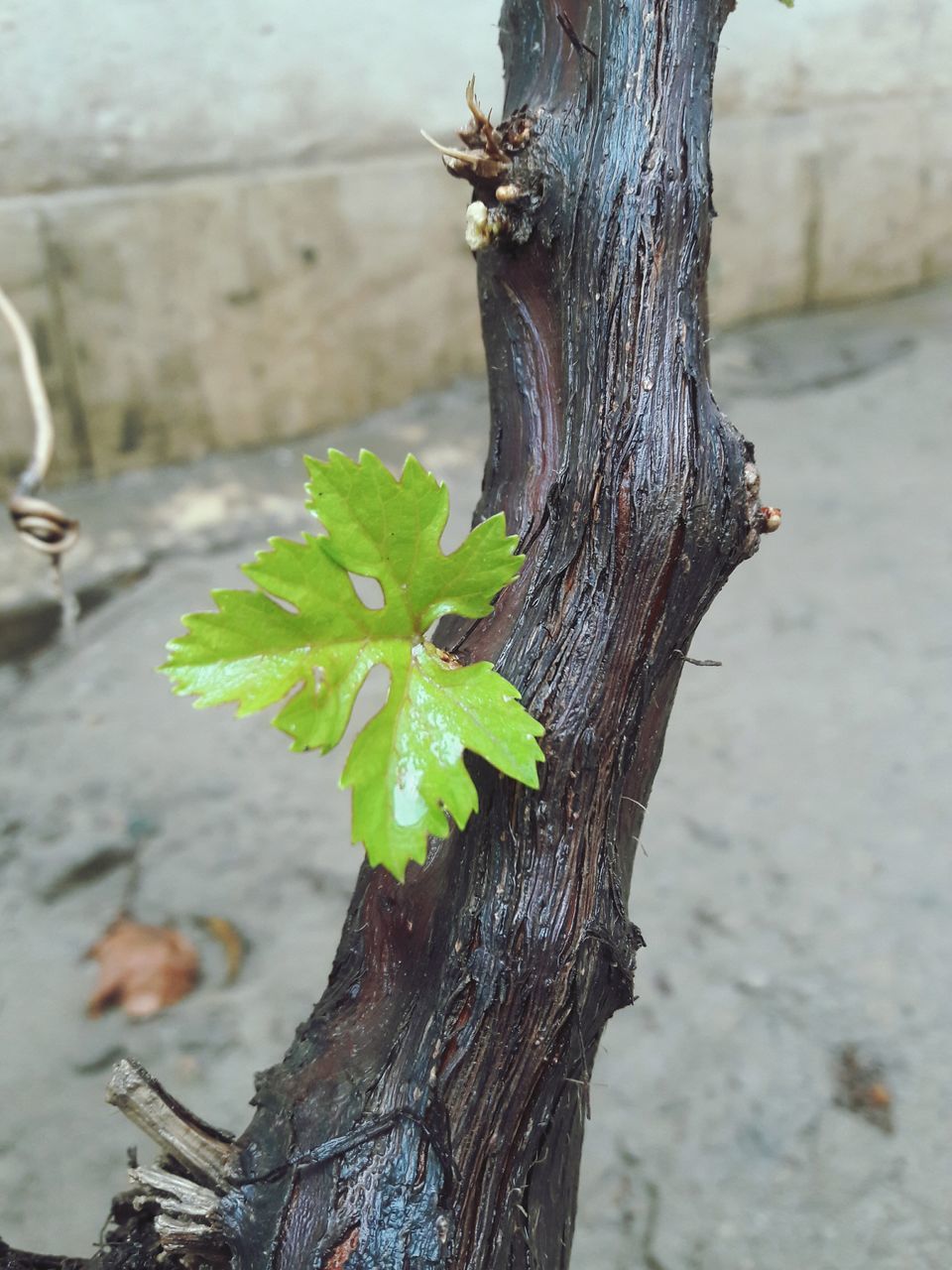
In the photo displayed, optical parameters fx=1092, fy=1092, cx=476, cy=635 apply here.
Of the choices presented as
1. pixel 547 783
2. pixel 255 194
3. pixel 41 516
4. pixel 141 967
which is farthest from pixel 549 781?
pixel 255 194

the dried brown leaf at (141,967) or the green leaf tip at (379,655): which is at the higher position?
the green leaf tip at (379,655)

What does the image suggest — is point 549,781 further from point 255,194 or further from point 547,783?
Answer: point 255,194

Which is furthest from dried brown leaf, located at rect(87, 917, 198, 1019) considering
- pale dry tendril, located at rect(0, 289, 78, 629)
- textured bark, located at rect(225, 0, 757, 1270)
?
textured bark, located at rect(225, 0, 757, 1270)

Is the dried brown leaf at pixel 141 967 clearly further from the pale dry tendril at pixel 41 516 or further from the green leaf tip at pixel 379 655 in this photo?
the green leaf tip at pixel 379 655

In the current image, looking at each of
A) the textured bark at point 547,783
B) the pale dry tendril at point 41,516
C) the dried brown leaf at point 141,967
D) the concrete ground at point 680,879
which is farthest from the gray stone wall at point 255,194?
the textured bark at point 547,783

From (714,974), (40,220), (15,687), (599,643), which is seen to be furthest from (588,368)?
(40,220)

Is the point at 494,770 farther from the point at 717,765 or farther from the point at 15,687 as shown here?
the point at 15,687
